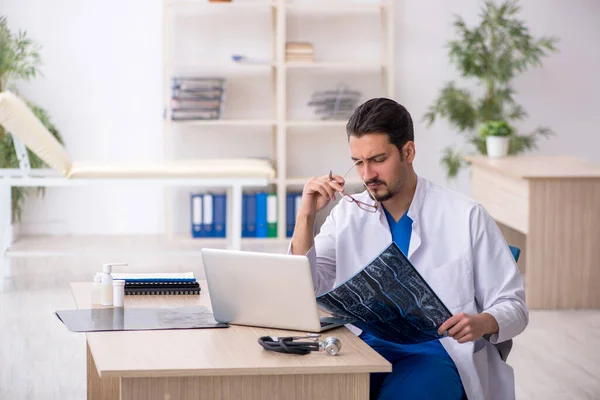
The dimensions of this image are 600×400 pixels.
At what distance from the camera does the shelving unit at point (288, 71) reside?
6.89 m

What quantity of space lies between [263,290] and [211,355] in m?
0.24

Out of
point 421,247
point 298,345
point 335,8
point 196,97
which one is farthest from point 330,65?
point 298,345

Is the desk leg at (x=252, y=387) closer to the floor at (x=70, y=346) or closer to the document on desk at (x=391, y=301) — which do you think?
the document on desk at (x=391, y=301)

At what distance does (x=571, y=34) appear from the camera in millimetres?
7285

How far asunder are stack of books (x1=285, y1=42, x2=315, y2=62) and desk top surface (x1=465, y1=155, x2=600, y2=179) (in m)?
1.44

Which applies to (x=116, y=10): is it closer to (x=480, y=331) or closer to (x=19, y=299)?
(x=19, y=299)

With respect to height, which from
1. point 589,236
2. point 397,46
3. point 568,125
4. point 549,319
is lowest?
point 549,319

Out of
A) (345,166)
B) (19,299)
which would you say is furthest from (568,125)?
(19,299)

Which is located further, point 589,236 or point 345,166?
point 345,166

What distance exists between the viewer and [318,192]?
234 centimetres

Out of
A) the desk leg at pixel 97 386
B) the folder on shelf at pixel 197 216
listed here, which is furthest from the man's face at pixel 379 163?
the folder on shelf at pixel 197 216

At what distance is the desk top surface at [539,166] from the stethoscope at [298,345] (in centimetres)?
315

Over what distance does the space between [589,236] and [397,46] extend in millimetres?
2754

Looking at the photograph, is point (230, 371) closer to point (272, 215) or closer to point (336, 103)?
point (272, 215)
